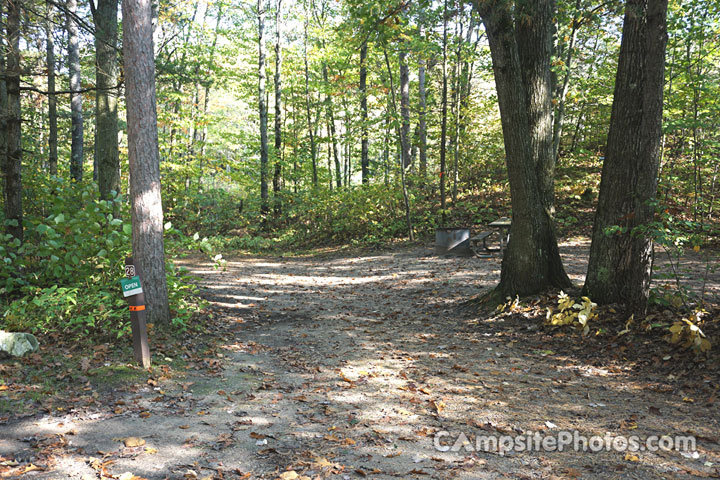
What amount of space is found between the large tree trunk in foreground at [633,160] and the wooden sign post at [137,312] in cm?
532

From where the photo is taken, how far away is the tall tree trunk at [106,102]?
827 cm

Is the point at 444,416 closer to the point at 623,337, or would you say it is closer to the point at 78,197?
the point at 623,337

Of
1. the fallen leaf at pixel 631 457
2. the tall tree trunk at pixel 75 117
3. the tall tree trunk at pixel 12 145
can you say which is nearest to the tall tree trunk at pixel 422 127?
the tall tree trunk at pixel 75 117

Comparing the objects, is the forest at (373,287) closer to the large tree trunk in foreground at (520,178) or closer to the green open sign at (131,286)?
the large tree trunk in foreground at (520,178)

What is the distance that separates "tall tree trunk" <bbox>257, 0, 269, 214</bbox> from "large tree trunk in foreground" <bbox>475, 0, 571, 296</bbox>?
15741 mm

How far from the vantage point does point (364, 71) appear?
19.9 meters

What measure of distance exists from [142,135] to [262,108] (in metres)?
16.4

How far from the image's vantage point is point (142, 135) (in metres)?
5.52

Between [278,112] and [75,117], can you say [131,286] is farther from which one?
[278,112]

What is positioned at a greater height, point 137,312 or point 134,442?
point 137,312

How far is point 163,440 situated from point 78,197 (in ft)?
15.5

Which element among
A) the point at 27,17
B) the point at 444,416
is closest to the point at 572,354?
the point at 444,416

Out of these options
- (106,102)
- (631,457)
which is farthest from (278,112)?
(631,457)

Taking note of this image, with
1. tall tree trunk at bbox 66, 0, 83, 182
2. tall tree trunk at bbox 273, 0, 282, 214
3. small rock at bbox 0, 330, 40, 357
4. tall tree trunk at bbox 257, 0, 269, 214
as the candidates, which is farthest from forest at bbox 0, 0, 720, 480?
tall tree trunk at bbox 273, 0, 282, 214
